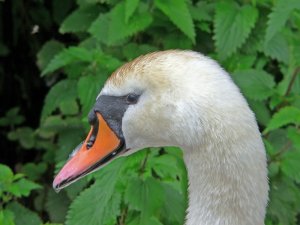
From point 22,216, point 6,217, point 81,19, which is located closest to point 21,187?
point 6,217

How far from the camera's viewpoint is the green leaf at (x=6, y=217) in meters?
2.92

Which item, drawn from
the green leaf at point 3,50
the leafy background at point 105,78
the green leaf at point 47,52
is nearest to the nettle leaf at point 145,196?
the leafy background at point 105,78

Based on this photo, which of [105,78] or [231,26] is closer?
[105,78]

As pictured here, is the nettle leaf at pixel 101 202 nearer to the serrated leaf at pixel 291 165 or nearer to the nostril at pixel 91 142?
the nostril at pixel 91 142

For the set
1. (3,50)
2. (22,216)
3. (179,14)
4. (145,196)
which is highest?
(179,14)

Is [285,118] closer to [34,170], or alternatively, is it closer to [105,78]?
[105,78]

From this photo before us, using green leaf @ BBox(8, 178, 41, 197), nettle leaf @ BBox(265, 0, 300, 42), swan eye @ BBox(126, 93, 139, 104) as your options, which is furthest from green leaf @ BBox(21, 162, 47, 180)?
swan eye @ BBox(126, 93, 139, 104)

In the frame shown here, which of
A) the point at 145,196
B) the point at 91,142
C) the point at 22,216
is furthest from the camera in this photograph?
the point at 22,216

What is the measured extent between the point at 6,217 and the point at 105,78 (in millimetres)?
661

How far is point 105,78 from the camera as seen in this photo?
10.8 ft

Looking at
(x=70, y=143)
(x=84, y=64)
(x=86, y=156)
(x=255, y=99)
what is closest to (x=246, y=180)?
(x=86, y=156)

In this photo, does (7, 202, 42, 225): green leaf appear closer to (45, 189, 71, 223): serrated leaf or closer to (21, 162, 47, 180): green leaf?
(45, 189, 71, 223): serrated leaf

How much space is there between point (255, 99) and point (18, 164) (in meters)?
1.70

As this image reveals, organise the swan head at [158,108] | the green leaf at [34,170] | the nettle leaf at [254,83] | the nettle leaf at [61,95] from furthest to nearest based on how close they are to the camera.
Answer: the green leaf at [34,170], the nettle leaf at [61,95], the nettle leaf at [254,83], the swan head at [158,108]
